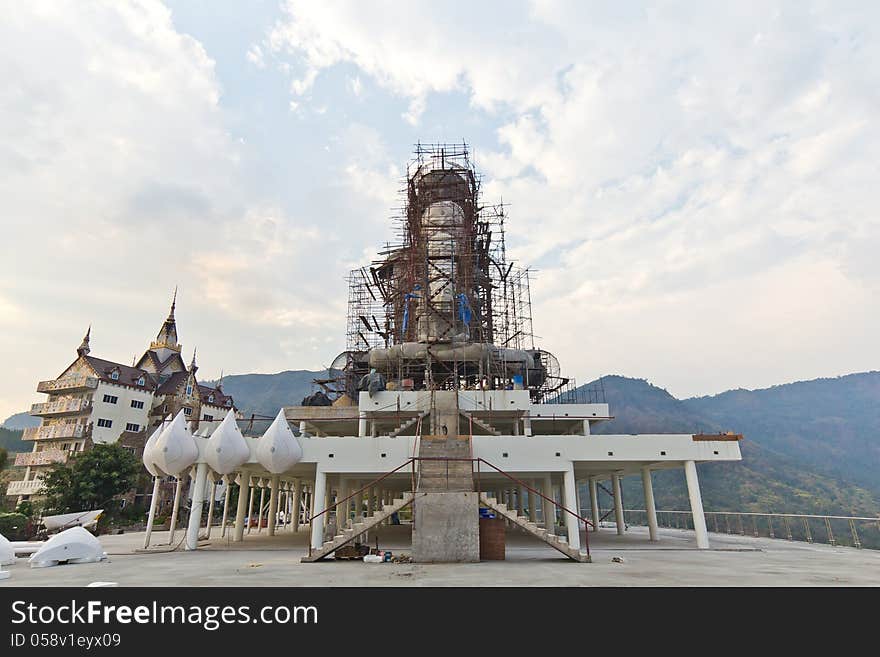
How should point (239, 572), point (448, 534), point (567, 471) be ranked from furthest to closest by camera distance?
point (567, 471), point (448, 534), point (239, 572)

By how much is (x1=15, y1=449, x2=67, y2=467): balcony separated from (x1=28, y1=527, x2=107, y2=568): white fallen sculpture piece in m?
45.1

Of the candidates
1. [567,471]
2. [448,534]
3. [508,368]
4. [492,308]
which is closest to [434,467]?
[448,534]

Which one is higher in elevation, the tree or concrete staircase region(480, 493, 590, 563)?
the tree

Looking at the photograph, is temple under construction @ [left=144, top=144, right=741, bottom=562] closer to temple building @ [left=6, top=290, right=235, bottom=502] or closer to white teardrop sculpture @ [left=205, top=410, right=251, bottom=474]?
white teardrop sculpture @ [left=205, top=410, right=251, bottom=474]

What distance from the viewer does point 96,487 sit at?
38.9m

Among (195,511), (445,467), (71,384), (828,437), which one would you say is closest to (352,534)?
(445,467)

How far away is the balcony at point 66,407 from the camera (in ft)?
178

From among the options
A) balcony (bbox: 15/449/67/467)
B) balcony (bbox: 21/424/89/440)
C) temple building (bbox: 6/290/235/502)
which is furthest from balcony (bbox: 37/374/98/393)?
balcony (bbox: 15/449/67/467)

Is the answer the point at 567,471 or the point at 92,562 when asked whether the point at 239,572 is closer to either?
the point at 92,562

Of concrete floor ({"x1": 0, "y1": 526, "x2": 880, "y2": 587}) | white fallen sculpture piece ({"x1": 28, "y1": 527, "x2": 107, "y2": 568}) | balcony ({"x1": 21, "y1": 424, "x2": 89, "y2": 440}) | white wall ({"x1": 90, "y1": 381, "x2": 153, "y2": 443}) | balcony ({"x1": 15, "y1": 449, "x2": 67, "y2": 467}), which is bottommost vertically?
concrete floor ({"x1": 0, "y1": 526, "x2": 880, "y2": 587})

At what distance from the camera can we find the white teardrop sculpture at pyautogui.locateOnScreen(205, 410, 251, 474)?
66.9ft

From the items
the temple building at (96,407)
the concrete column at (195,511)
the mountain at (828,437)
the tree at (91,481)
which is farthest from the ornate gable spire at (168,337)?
the mountain at (828,437)

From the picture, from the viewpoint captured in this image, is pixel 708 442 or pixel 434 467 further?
pixel 708 442
